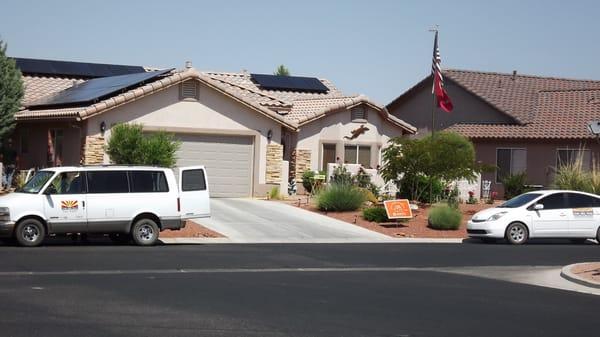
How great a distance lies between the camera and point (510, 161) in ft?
149

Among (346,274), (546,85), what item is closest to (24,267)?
(346,274)

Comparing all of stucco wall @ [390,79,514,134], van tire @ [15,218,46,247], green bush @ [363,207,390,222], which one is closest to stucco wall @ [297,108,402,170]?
stucco wall @ [390,79,514,134]

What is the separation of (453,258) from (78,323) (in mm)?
12983

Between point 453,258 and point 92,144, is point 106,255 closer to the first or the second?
point 453,258

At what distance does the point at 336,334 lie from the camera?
1184 centimetres

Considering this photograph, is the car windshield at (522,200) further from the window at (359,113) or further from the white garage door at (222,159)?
the window at (359,113)

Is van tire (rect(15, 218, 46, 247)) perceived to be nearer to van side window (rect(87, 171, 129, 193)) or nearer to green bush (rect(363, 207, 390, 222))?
van side window (rect(87, 171, 129, 193))

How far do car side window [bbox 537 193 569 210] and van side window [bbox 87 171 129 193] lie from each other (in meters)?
11.9

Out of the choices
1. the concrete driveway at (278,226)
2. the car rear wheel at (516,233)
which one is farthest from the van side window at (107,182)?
the car rear wheel at (516,233)

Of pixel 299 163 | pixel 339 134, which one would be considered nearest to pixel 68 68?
pixel 299 163

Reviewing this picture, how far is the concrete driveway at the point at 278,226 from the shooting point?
91.7 feet

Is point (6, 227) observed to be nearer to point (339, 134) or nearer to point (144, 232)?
point (144, 232)

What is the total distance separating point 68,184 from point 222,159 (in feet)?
44.5

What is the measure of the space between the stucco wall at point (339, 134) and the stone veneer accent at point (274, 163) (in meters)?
2.55
